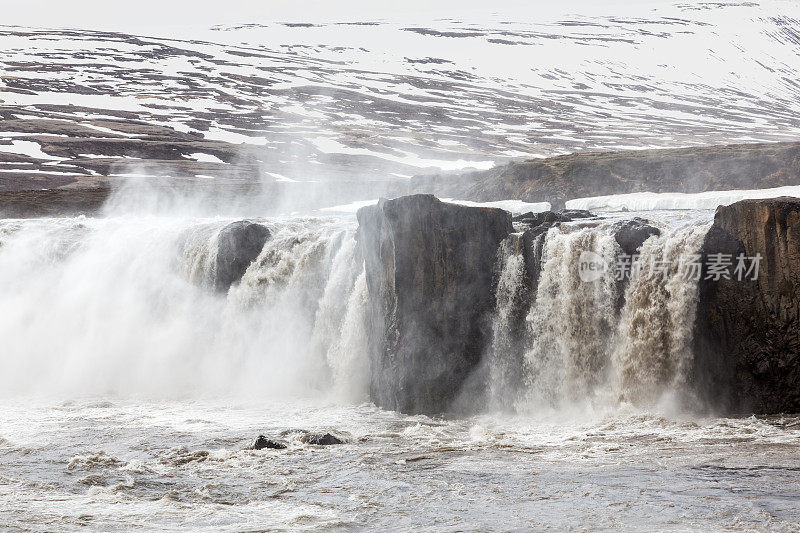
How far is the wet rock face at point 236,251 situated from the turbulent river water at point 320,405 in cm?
45

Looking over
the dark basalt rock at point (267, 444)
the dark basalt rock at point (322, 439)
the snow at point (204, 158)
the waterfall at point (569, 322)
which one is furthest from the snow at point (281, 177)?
the dark basalt rock at point (267, 444)

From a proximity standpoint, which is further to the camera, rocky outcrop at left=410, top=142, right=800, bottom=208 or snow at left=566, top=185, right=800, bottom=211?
rocky outcrop at left=410, top=142, right=800, bottom=208

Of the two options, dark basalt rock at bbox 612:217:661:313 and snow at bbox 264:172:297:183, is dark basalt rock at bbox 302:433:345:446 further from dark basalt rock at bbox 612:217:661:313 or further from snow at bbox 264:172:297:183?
snow at bbox 264:172:297:183

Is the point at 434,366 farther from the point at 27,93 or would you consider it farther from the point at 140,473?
the point at 27,93

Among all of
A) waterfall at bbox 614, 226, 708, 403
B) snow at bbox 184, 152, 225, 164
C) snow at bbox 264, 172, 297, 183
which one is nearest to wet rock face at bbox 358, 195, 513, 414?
waterfall at bbox 614, 226, 708, 403

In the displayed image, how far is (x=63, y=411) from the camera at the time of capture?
23703 millimetres

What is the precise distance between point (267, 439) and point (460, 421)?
231 inches

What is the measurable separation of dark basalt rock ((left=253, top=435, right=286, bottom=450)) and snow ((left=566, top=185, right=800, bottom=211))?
2220cm

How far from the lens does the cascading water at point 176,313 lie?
26672 mm

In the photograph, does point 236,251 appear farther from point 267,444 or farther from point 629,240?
point 629,240

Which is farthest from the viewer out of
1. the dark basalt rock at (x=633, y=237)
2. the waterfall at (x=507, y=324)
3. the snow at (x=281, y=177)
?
the snow at (x=281, y=177)

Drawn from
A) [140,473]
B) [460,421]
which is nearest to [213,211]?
[460,421]

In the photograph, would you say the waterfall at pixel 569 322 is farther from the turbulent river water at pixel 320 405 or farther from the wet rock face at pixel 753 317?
the wet rock face at pixel 753 317

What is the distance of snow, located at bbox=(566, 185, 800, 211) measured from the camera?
111 feet
